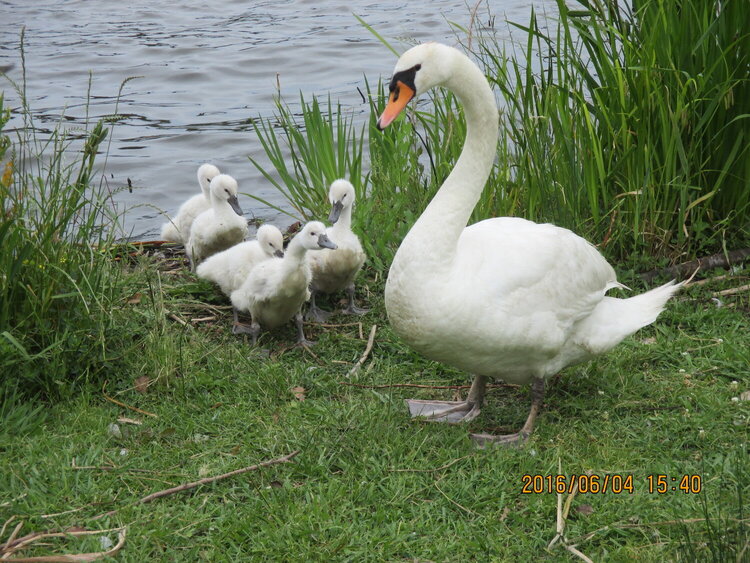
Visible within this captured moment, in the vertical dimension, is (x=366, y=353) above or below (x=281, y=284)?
below

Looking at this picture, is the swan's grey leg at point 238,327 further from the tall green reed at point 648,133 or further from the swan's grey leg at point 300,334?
the tall green reed at point 648,133

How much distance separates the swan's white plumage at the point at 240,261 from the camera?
5875mm

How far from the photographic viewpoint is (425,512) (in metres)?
3.79

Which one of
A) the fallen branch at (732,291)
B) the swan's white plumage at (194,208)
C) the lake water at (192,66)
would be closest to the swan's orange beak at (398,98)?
the fallen branch at (732,291)

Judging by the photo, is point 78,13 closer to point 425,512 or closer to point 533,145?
point 533,145

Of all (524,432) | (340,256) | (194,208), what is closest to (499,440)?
(524,432)

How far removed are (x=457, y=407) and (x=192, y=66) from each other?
349 inches

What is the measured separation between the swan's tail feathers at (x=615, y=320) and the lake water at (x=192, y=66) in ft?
15.1

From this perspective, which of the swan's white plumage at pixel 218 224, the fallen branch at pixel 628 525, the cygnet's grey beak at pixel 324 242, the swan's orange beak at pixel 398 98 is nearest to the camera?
the fallen branch at pixel 628 525

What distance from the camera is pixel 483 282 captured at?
4.02 m

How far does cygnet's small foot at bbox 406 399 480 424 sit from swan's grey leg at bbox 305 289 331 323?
1330mm

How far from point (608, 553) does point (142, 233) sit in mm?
6085

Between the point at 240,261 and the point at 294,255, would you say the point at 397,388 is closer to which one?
the point at 294,255

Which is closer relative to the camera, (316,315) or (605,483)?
(605,483)
